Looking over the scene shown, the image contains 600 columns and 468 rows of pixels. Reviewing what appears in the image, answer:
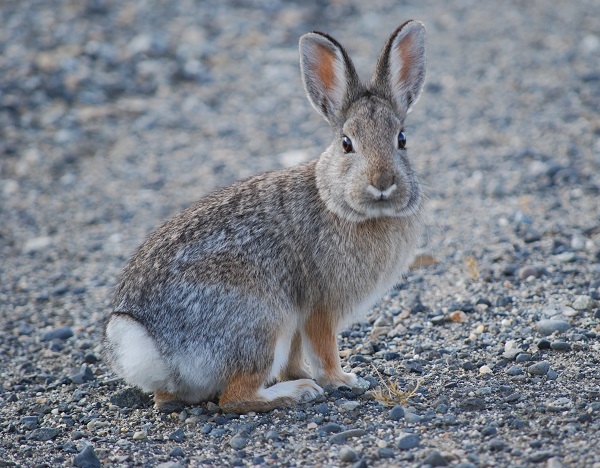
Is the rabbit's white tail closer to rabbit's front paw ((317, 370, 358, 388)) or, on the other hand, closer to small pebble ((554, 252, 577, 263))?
rabbit's front paw ((317, 370, 358, 388))

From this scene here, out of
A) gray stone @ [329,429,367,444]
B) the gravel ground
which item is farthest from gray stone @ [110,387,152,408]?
gray stone @ [329,429,367,444]

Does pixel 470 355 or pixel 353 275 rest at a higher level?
pixel 353 275

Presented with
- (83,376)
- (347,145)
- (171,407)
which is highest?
(347,145)

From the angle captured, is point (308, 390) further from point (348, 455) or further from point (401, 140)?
point (401, 140)

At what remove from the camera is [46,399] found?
6156 millimetres

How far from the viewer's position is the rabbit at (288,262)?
5.49 m

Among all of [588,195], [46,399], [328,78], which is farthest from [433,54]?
[46,399]

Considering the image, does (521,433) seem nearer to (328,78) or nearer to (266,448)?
(266,448)

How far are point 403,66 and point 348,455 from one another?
2.87 meters

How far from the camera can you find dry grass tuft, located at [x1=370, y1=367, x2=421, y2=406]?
17.9ft

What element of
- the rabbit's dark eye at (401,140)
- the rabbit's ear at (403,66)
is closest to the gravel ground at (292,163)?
the rabbit's dark eye at (401,140)

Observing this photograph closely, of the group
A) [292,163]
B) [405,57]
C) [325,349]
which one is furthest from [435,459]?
[292,163]

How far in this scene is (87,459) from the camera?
510 cm

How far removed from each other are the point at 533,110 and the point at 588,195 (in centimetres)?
300
